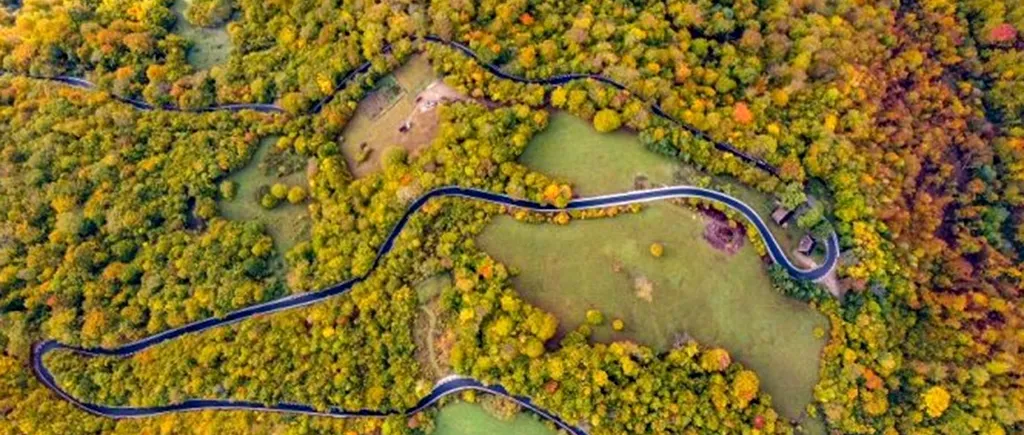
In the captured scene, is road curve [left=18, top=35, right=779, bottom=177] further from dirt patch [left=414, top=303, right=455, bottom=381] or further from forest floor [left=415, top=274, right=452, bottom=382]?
dirt patch [left=414, top=303, right=455, bottom=381]

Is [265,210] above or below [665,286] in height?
below

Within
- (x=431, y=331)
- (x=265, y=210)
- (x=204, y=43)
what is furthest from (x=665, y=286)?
(x=204, y=43)

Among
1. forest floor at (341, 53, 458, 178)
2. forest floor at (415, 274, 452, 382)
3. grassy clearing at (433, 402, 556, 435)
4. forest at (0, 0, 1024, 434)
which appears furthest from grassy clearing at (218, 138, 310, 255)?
grassy clearing at (433, 402, 556, 435)

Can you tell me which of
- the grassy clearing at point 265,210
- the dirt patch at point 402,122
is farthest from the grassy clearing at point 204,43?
the dirt patch at point 402,122

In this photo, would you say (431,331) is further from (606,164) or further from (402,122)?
(606,164)

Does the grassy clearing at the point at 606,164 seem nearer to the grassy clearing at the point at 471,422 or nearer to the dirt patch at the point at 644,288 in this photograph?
the dirt patch at the point at 644,288

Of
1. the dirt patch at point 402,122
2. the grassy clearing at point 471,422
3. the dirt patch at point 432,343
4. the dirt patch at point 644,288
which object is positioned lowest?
the grassy clearing at point 471,422
